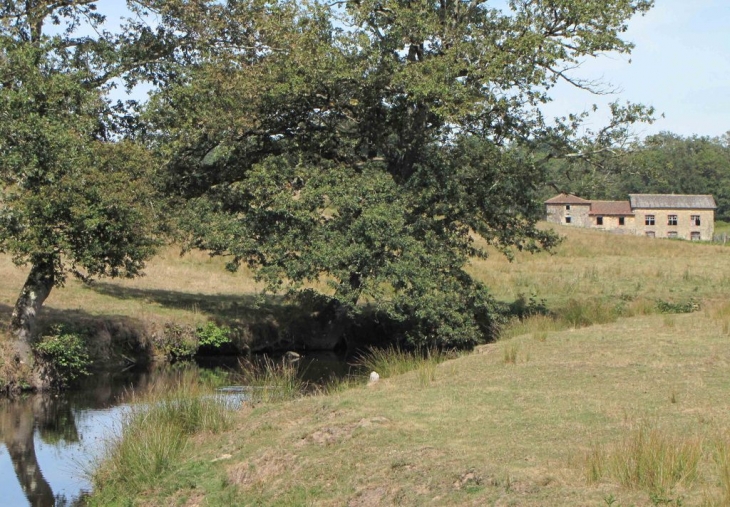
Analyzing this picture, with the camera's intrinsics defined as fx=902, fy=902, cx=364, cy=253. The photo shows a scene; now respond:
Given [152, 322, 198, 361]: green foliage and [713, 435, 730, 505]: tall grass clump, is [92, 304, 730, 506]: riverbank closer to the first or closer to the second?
[713, 435, 730, 505]: tall grass clump

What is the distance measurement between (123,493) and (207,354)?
15.1 meters

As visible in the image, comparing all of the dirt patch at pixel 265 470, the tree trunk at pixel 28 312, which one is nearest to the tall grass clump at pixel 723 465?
the dirt patch at pixel 265 470

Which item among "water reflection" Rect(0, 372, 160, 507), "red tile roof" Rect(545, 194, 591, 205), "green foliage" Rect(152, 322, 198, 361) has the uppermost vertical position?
"red tile roof" Rect(545, 194, 591, 205)

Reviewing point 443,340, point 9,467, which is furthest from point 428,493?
point 443,340

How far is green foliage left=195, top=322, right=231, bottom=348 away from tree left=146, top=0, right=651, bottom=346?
234cm

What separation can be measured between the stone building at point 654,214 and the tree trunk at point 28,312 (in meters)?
96.9

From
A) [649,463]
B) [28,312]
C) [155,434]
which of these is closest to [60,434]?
[155,434]

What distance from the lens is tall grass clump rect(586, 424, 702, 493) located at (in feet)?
29.7

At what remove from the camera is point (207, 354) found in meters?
27.5

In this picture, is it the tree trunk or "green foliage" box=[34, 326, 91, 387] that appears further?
"green foliage" box=[34, 326, 91, 387]

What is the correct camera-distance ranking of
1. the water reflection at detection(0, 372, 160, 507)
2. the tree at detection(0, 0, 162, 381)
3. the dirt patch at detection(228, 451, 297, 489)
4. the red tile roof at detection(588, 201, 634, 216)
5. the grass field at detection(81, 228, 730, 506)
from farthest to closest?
the red tile roof at detection(588, 201, 634, 216) → the tree at detection(0, 0, 162, 381) → the water reflection at detection(0, 372, 160, 507) → the dirt patch at detection(228, 451, 297, 489) → the grass field at detection(81, 228, 730, 506)

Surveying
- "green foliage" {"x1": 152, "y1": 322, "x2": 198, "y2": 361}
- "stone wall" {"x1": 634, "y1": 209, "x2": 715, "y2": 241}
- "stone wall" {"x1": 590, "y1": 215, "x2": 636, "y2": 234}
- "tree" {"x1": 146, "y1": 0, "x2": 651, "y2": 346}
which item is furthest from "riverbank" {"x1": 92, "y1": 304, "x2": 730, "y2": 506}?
"stone wall" {"x1": 590, "y1": 215, "x2": 636, "y2": 234}

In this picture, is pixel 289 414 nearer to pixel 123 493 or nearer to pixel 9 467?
pixel 123 493

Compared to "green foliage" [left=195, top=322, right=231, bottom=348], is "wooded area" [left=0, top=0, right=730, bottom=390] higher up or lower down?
higher up
